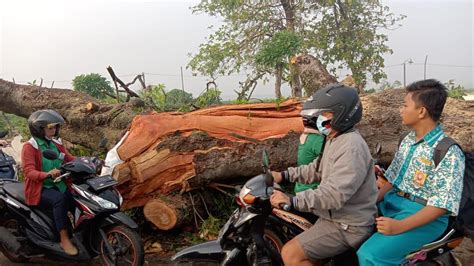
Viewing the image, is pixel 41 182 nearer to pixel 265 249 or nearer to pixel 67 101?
pixel 265 249

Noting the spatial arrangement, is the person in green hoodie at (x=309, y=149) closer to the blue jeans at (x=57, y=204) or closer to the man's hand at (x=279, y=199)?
the man's hand at (x=279, y=199)

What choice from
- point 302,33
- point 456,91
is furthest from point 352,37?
point 456,91

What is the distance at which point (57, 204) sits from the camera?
414 centimetres

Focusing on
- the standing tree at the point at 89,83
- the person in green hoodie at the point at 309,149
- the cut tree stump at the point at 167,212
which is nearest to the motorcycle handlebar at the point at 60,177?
the cut tree stump at the point at 167,212

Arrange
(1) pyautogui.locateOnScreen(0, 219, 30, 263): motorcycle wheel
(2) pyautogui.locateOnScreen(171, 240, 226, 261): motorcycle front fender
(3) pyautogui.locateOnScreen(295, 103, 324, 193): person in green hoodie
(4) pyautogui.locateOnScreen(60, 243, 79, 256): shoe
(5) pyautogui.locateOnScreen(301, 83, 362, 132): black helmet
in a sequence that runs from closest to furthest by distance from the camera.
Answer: (5) pyautogui.locateOnScreen(301, 83, 362, 132): black helmet, (2) pyautogui.locateOnScreen(171, 240, 226, 261): motorcycle front fender, (3) pyautogui.locateOnScreen(295, 103, 324, 193): person in green hoodie, (4) pyautogui.locateOnScreen(60, 243, 79, 256): shoe, (1) pyautogui.locateOnScreen(0, 219, 30, 263): motorcycle wheel

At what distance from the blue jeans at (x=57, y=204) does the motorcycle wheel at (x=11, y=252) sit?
0.58 meters

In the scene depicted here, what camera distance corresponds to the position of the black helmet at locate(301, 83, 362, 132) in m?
2.54

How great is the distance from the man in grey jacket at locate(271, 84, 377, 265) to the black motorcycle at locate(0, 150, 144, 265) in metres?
1.90

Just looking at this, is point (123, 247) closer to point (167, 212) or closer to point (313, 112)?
point (167, 212)

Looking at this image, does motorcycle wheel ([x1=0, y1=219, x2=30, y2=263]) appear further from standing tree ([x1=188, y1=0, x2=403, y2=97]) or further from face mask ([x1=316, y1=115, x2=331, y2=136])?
standing tree ([x1=188, y1=0, x2=403, y2=97])

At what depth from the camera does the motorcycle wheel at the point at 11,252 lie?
446 cm

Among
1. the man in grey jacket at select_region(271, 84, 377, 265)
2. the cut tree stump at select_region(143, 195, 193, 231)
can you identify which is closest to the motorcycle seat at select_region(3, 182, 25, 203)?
the cut tree stump at select_region(143, 195, 193, 231)

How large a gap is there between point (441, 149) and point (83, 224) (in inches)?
123

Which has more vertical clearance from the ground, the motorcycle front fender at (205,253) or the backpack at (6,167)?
the backpack at (6,167)
